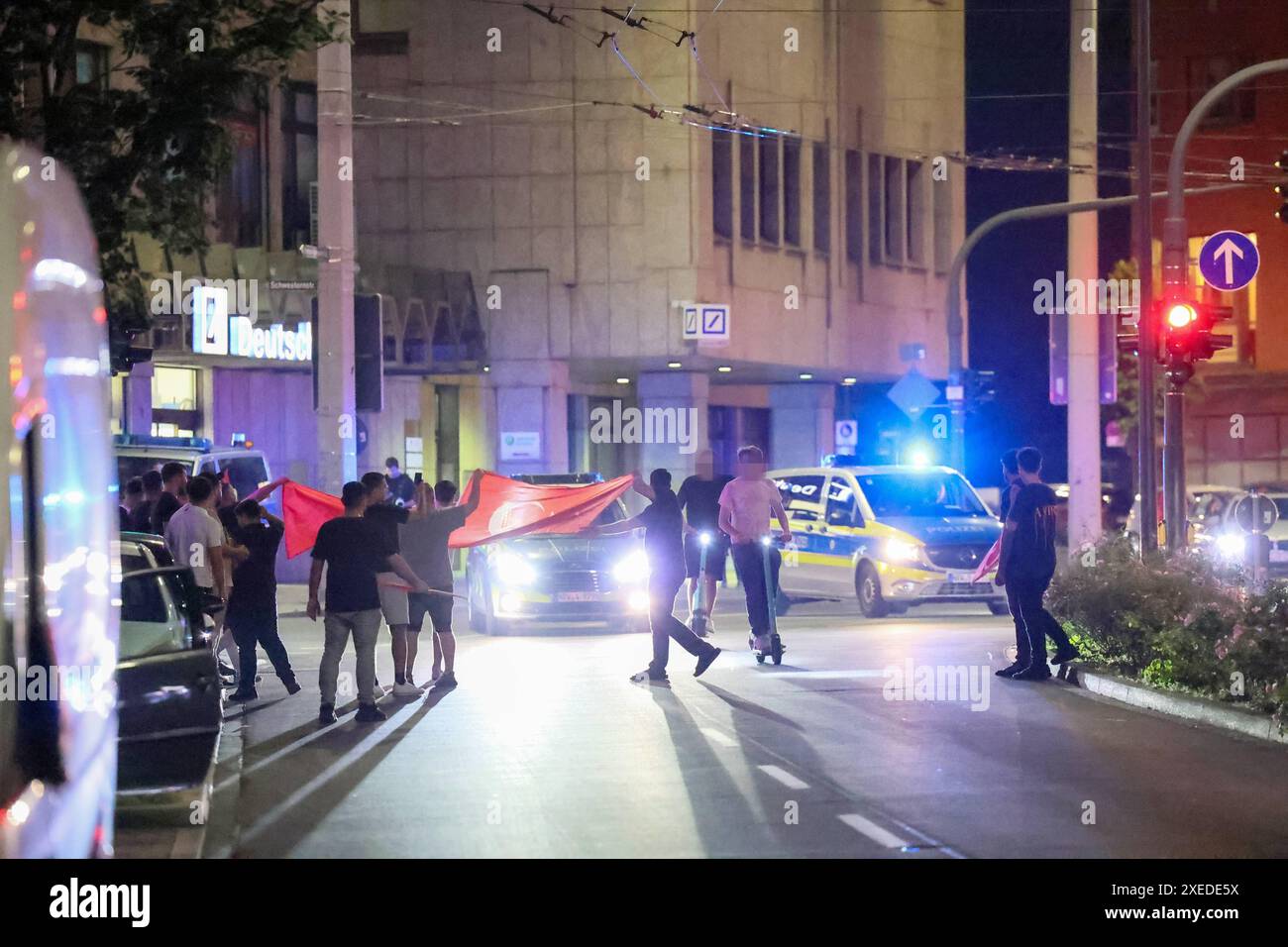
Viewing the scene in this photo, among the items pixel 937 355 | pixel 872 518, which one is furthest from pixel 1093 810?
pixel 937 355

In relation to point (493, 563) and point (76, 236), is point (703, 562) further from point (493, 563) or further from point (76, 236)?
point (76, 236)

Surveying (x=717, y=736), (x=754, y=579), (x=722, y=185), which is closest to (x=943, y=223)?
(x=722, y=185)

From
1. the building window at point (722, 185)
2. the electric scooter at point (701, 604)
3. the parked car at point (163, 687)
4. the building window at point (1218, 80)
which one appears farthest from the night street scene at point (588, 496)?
the building window at point (1218, 80)

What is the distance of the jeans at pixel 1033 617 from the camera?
16.8m

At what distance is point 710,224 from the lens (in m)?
36.2

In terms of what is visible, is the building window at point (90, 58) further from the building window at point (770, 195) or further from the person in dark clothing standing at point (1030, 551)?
the person in dark clothing standing at point (1030, 551)

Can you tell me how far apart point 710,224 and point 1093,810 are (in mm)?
26529

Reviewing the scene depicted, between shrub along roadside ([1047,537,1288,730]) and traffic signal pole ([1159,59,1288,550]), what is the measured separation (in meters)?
1.35

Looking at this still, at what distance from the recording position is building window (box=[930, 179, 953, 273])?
4388 cm

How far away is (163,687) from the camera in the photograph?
418 inches

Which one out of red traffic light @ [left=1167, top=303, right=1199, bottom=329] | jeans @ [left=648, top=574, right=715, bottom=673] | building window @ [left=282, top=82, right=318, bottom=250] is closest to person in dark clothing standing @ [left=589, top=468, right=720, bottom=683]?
jeans @ [left=648, top=574, right=715, bottom=673]

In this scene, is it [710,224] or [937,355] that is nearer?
[710,224]

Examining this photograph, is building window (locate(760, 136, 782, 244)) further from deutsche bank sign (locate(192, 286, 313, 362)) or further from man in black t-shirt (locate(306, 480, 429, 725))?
man in black t-shirt (locate(306, 480, 429, 725))

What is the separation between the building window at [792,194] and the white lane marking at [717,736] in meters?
26.1
